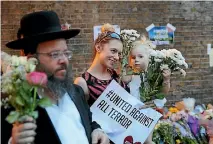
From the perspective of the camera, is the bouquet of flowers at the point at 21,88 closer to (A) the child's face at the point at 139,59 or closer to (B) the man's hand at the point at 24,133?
(B) the man's hand at the point at 24,133

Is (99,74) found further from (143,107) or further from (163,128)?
(163,128)

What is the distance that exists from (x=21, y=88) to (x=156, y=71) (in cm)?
198

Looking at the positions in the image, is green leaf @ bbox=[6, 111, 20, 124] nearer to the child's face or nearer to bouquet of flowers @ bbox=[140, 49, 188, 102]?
bouquet of flowers @ bbox=[140, 49, 188, 102]

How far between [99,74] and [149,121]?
543 mm

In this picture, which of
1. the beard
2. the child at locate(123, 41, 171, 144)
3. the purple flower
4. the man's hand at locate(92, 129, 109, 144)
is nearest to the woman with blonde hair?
the child at locate(123, 41, 171, 144)

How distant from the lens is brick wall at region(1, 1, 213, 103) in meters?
6.17

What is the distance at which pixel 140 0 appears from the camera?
684cm

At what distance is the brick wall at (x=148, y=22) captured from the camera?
617 cm

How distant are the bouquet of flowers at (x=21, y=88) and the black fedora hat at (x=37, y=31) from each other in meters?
0.43

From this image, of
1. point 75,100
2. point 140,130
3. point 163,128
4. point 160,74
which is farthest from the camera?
point 163,128

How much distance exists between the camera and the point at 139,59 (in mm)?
3781

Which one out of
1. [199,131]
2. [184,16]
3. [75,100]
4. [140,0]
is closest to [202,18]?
[184,16]

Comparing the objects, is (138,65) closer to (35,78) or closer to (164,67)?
(164,67)

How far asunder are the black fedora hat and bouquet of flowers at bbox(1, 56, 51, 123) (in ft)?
1.40
